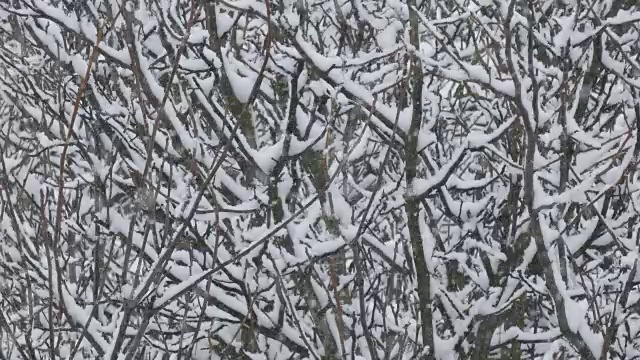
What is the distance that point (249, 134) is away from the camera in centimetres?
387

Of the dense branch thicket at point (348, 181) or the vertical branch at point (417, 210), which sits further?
the vertical branch at point (417, 210)

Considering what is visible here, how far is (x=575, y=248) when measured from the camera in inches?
149

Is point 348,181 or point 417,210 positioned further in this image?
point 348,181

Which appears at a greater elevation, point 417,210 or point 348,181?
point 348,181

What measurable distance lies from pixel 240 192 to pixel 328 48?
1787mm

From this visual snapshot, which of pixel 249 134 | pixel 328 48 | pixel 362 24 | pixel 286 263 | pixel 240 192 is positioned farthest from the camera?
pixel 328 48

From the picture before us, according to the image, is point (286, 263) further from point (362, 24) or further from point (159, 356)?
point (362, 24)

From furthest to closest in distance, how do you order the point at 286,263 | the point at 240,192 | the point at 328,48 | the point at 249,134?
1. the point at 328,48
2. the point at 249,134
3. the point at 240,192
4. the point at 286,263

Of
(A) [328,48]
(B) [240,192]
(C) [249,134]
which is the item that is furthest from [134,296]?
(A) [328,48]

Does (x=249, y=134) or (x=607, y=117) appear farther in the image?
(x=607, y=117)

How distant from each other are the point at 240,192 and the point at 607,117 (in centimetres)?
247

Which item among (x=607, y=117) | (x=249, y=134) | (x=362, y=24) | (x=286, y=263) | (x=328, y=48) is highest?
(x=328, y=48)

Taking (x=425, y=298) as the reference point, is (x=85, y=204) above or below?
above

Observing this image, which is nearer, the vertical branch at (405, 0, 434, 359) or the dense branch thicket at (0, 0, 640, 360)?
the dense branch thicket at (0, 0, 640, 360)
